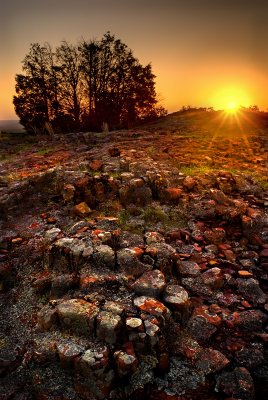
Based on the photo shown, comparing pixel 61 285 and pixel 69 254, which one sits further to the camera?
pixel 69 254

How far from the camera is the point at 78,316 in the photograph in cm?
336

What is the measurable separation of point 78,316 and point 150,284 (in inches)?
37.7

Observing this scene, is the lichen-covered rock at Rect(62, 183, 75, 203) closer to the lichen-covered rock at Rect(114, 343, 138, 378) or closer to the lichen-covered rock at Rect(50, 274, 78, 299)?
the lichen-covered rock at Rect(50, 274, 78, 299)

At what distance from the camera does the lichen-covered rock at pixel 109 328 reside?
3.18 metres

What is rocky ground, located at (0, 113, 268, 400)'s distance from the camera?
9.91 feet

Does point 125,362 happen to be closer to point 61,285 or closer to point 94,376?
point 94,376

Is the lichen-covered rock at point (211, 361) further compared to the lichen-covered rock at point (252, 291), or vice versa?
the lichen-covered rock at point (252, 291)

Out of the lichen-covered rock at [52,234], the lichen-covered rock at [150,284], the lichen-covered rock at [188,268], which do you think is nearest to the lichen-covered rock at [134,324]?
the lichen-covered rock at [150,284]

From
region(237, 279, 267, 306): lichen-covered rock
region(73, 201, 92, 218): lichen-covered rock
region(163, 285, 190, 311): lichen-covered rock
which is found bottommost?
region(237, 279, 267, 306): lichen-covered rock

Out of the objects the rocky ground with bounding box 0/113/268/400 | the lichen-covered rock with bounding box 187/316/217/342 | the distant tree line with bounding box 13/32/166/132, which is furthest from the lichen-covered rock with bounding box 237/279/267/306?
the distant tree line with bounding box 13/32/166/132

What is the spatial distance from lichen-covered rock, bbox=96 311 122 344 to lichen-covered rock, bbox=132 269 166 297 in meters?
0.58

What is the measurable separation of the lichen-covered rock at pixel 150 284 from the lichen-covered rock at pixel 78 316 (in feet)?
1.96

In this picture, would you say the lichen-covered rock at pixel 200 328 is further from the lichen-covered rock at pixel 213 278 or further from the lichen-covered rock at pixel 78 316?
the lichen-covered rock at pixel 78 316

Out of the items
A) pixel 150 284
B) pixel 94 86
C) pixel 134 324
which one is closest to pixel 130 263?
pixel 150 284
